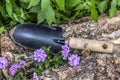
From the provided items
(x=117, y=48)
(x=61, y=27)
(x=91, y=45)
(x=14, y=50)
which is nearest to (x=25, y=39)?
(x=14, y=50)

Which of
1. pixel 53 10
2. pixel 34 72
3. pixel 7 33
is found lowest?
pixel 34 72

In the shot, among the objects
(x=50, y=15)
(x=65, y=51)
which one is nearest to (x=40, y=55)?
(x=65, y=51)

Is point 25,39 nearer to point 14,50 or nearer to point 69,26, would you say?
point 14,50

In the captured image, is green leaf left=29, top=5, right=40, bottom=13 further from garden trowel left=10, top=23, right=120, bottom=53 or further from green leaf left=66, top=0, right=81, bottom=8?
green leaf left=66, top=0, right=81, bottom=8

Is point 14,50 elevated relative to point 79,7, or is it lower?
lower

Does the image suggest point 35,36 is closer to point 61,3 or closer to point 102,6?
point 61,3

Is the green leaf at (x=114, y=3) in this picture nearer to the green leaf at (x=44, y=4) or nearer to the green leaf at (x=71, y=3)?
the green leaf at (x=71, y=3)
